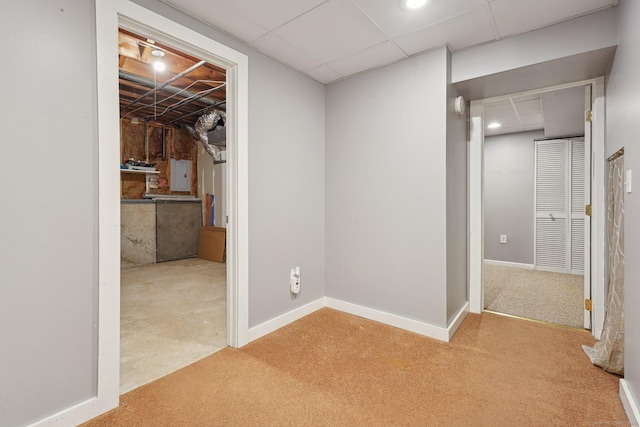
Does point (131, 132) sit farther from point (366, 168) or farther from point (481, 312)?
point (481, 312)

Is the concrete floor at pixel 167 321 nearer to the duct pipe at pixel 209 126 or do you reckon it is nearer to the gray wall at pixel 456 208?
the gray wall at pixel 456 208

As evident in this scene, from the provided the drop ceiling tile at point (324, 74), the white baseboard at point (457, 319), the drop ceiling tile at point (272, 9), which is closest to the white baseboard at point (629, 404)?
the white baseboard at point (457, 319)

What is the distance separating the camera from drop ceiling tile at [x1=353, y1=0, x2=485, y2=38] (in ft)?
6.12

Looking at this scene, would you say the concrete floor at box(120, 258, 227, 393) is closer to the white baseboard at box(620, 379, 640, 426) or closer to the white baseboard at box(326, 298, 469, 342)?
the white baseboard at box(326, 298, 469, 342)

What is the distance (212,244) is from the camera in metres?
5.61

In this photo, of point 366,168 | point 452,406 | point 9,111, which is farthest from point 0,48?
point 452,406

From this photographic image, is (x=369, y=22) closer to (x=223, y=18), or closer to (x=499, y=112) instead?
(x=223, y=18)

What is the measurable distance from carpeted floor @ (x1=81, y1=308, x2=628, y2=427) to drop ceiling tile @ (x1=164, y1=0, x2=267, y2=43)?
7.74ft

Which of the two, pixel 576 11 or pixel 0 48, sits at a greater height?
pixel 576 11

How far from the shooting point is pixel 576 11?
1.95 m

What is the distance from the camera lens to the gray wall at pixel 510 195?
16.3 ft

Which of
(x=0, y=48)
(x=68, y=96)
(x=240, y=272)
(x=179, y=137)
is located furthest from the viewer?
(x=179, y=137)

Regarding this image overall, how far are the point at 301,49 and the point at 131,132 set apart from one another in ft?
15.1

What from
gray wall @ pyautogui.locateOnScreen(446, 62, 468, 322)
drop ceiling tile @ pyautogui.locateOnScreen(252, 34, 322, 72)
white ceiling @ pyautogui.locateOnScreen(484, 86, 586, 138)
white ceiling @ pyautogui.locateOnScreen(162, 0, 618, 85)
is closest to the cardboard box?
drop ceiling tile @ pyautogui.locateOnScreen(252, 34, 322, 72)
